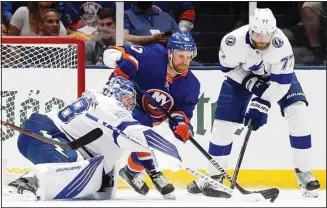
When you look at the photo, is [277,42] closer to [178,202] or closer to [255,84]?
[255,84]

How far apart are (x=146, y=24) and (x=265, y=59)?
1005 millimetres

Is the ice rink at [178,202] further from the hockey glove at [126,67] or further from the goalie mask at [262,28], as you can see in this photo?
the goalie mask at [262,28]

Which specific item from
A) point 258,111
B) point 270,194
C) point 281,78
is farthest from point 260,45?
point 270,194

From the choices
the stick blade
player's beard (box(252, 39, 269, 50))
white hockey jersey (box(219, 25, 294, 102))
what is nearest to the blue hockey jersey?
white hockey jersey (box(219, 25, 294, 102))

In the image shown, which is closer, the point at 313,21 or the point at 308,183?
the point at 308,183

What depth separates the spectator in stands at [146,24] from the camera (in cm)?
563

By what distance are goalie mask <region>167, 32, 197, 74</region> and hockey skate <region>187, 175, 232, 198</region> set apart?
1.85ft

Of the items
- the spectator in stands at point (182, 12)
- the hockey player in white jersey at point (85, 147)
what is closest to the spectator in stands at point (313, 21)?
the spectator in stands at point (182, 12)

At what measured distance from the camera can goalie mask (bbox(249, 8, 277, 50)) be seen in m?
4.75

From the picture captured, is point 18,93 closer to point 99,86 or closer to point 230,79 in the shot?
point 99,86

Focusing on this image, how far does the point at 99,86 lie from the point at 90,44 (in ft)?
0.88

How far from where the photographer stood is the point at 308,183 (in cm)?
504

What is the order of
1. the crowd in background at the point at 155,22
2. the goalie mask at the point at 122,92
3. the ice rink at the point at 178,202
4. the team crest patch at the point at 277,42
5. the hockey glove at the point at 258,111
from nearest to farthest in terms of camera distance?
the ice rink at the point at 178,202 → the goalie mask at the point at 122,92 → the team crest patch at the point at 277,42 → the hockey glove at the point at 258,111 → the crowd in background at the point at 155,22

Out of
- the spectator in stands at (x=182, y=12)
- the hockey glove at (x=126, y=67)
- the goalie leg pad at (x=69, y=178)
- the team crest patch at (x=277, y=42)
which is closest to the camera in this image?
the goalie leg pad at (x=69, y=178)
